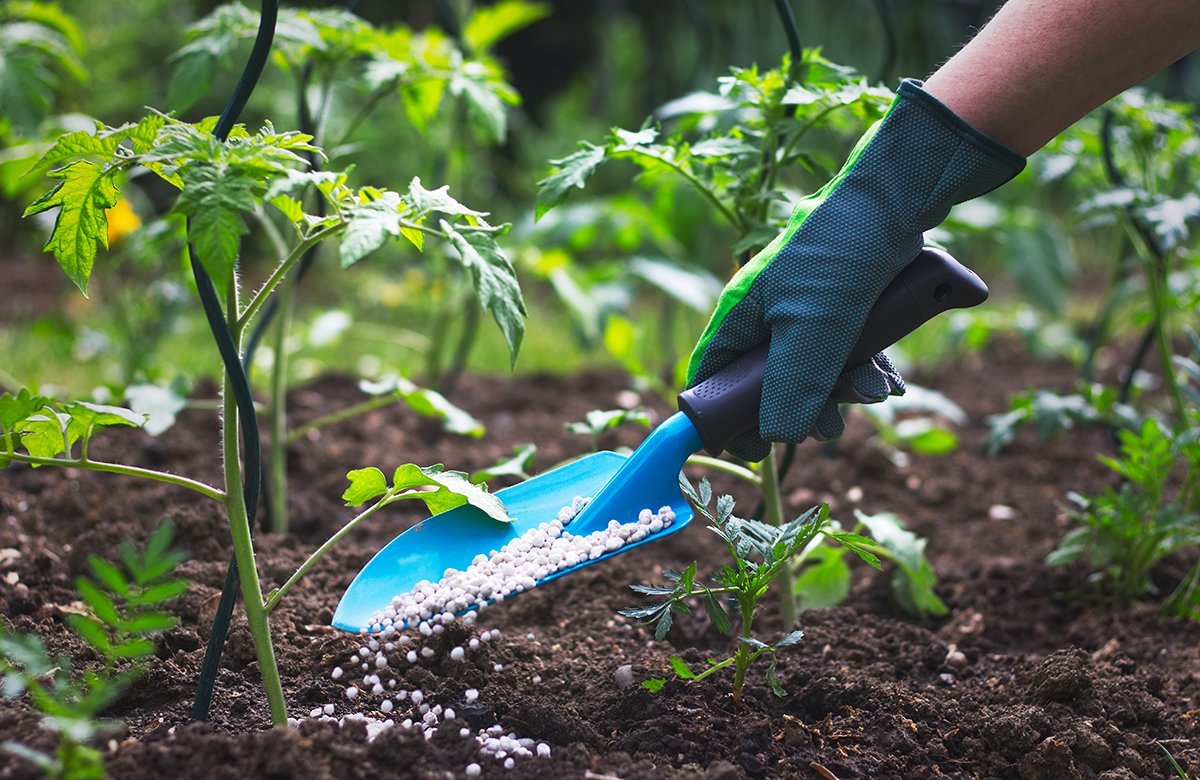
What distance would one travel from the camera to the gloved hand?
1.35m

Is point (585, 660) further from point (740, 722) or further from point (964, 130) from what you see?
point (964, 130)

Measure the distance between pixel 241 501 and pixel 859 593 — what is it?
121 centimetres

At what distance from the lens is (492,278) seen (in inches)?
49.6

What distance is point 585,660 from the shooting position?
1594mm

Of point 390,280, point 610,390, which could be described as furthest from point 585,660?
point 390,280

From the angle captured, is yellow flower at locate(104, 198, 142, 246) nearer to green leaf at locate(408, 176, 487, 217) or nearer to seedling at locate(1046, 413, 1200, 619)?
green leaf at locate(408, 176, 487, 217)

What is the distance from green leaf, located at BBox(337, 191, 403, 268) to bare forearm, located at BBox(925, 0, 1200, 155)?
70 centimetres

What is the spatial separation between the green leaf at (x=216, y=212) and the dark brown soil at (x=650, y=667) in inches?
20.2

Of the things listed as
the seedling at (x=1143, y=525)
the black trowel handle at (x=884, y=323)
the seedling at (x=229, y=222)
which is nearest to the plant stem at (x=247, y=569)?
the seedling at (x=229, y=222)

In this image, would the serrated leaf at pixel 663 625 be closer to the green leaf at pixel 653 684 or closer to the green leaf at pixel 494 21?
the green leaf at pixel 653 684

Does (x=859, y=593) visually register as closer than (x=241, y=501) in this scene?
No

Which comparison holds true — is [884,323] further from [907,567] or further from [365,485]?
[365,485]

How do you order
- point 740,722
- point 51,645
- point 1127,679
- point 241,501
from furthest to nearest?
point 1127,679 < point 51,645 < point 740,722 < point 241,501

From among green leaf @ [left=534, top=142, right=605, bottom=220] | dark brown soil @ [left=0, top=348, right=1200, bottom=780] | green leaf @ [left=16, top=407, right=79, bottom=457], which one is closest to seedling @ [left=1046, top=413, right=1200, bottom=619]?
dark brown soil @ [left=0, top=348, right=1200, bottom=780]
